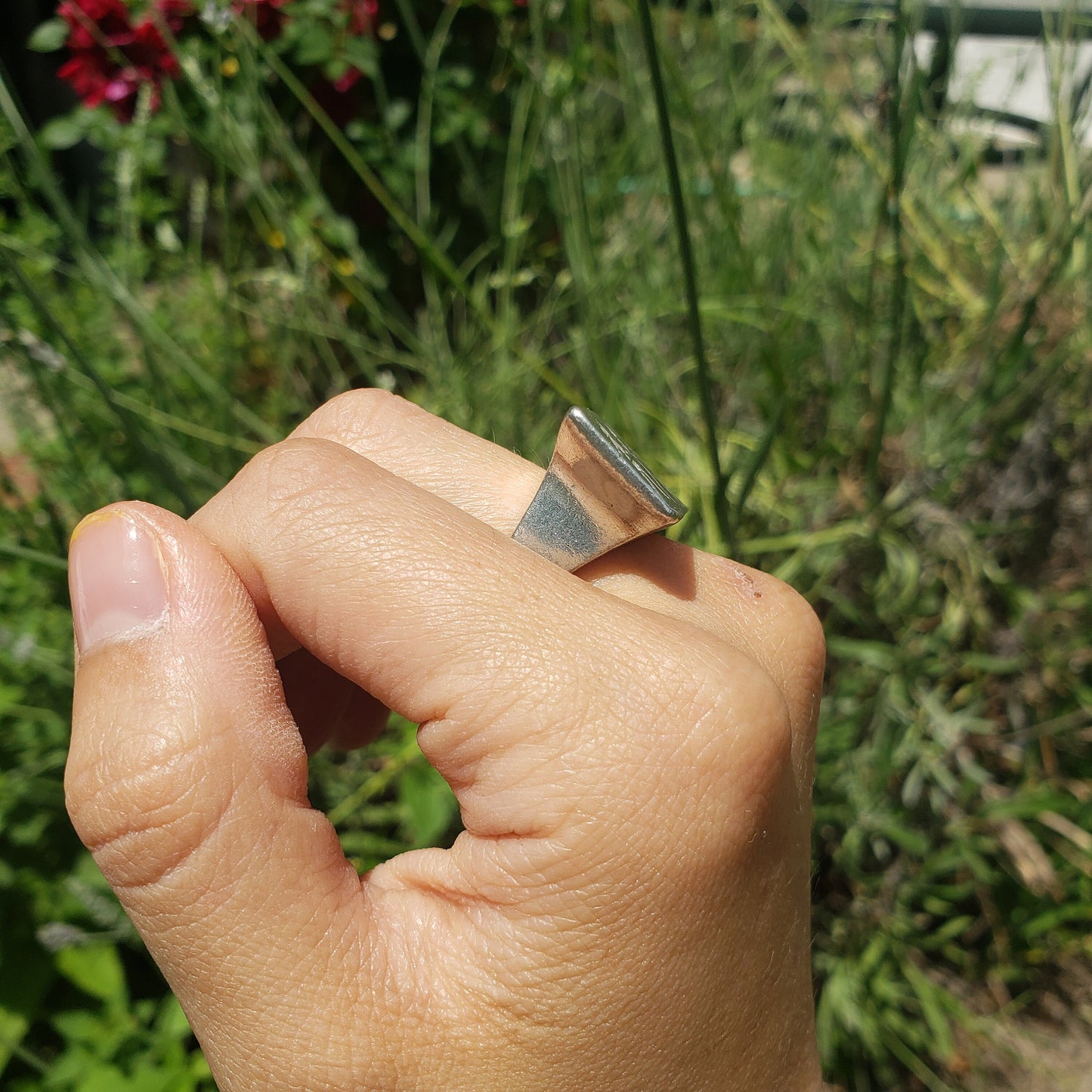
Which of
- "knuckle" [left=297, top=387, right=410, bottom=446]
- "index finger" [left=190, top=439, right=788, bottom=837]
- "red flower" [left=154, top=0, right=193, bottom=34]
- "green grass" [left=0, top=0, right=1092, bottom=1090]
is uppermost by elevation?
"red flower" [left=154, top=0, right=193, bottom=34]

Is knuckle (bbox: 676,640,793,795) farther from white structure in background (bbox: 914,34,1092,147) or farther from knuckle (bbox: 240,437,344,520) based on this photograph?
white structure in background (bbox: 914,34,1092,147)

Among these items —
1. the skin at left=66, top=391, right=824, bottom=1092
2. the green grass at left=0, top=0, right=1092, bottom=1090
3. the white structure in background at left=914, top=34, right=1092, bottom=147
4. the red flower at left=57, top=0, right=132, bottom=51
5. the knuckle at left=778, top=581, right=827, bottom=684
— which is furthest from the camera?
the red flower at left=57, top=0, right=132, bottom=51

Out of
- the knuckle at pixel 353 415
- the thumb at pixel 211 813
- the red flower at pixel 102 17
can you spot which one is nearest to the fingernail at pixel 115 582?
the thumb at pixel 211 813

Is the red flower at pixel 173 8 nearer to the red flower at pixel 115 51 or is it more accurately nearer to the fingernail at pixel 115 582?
the red flower at pixel 115 51

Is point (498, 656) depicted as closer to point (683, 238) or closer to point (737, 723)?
point (737, 723)

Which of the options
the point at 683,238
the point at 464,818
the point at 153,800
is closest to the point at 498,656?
the point at 464,818

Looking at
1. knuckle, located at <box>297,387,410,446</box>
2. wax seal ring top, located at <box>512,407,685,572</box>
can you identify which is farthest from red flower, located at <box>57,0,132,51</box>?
wax seal ring top, located at <box>512,407,685,572</box>

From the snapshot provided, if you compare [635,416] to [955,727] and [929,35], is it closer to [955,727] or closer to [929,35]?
[955,727]
